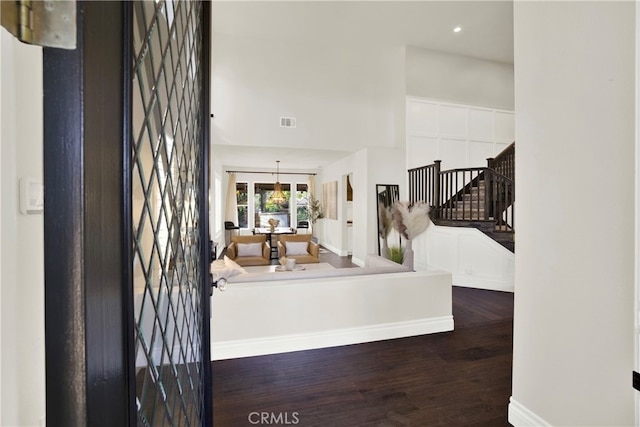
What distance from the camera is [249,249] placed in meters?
5.70

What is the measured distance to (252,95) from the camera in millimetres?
5762

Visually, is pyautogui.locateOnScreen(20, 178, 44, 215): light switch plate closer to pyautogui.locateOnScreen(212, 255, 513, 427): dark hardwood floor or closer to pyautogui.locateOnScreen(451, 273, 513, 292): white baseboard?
pyautogui.locateOnScreen(212, 255, 513, 427): dark hardwood floor

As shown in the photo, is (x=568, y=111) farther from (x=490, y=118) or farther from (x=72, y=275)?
(x=490, y=118)

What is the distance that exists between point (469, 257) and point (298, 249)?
319 centimetres

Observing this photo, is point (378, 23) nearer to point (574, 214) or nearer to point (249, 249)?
point (249, 249)

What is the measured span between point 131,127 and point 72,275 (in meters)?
0.25

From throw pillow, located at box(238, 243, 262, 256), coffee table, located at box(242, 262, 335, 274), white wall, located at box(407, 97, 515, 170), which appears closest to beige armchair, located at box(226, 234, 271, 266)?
throw pillow, located at box(238, 243, 262, 256)

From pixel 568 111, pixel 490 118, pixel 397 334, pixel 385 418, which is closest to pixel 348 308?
pixel 397 334

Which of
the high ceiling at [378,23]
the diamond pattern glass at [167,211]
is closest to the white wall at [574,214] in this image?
the diamond pattern glass at [167,211]

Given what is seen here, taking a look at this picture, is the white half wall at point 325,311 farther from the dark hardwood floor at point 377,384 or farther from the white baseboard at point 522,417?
the white baseboard at point 522,417

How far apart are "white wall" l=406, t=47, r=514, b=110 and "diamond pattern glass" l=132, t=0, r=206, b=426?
18.4 feet

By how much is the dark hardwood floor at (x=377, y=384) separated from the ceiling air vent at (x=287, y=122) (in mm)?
4558

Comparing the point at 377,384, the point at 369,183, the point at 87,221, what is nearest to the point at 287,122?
the point at 369,183

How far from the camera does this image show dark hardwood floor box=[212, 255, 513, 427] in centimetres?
183
